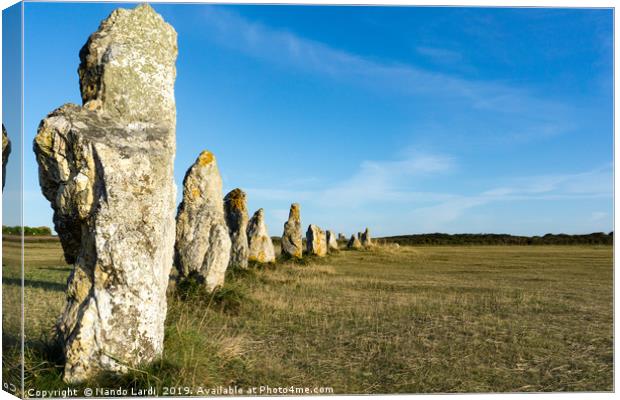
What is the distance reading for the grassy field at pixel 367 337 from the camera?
6.79m

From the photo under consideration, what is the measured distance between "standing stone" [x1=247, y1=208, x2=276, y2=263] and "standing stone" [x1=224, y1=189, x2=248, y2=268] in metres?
2.20

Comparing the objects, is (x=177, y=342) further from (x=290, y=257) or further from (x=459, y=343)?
(x=290, y=257)

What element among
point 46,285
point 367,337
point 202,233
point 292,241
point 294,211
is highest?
point 294,211

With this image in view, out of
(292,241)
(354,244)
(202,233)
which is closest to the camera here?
(202,233)

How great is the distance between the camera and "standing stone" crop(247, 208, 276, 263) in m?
Answer: 22.1

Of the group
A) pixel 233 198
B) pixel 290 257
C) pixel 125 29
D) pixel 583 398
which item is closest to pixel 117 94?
pixel 125 29

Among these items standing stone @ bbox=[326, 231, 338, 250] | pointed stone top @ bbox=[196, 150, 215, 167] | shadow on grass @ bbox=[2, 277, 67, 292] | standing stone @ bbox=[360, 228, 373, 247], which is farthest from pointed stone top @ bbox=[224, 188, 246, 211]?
standing stone @ bbox=[360, 228, 373, 247]

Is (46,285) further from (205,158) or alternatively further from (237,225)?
(237,225)

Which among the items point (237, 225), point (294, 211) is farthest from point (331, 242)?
point (237, 225)

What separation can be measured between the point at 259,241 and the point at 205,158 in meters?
8.08

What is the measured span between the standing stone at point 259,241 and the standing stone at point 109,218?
15.6 metres

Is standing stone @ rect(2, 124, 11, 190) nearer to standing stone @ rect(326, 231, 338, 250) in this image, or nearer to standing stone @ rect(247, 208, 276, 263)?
standing stone @ rect(247, 208, 276, 263)

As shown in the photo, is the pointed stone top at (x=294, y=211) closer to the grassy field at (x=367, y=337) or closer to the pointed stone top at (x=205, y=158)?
the grassy field at (x=367, y=337)

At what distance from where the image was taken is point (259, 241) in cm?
2247
